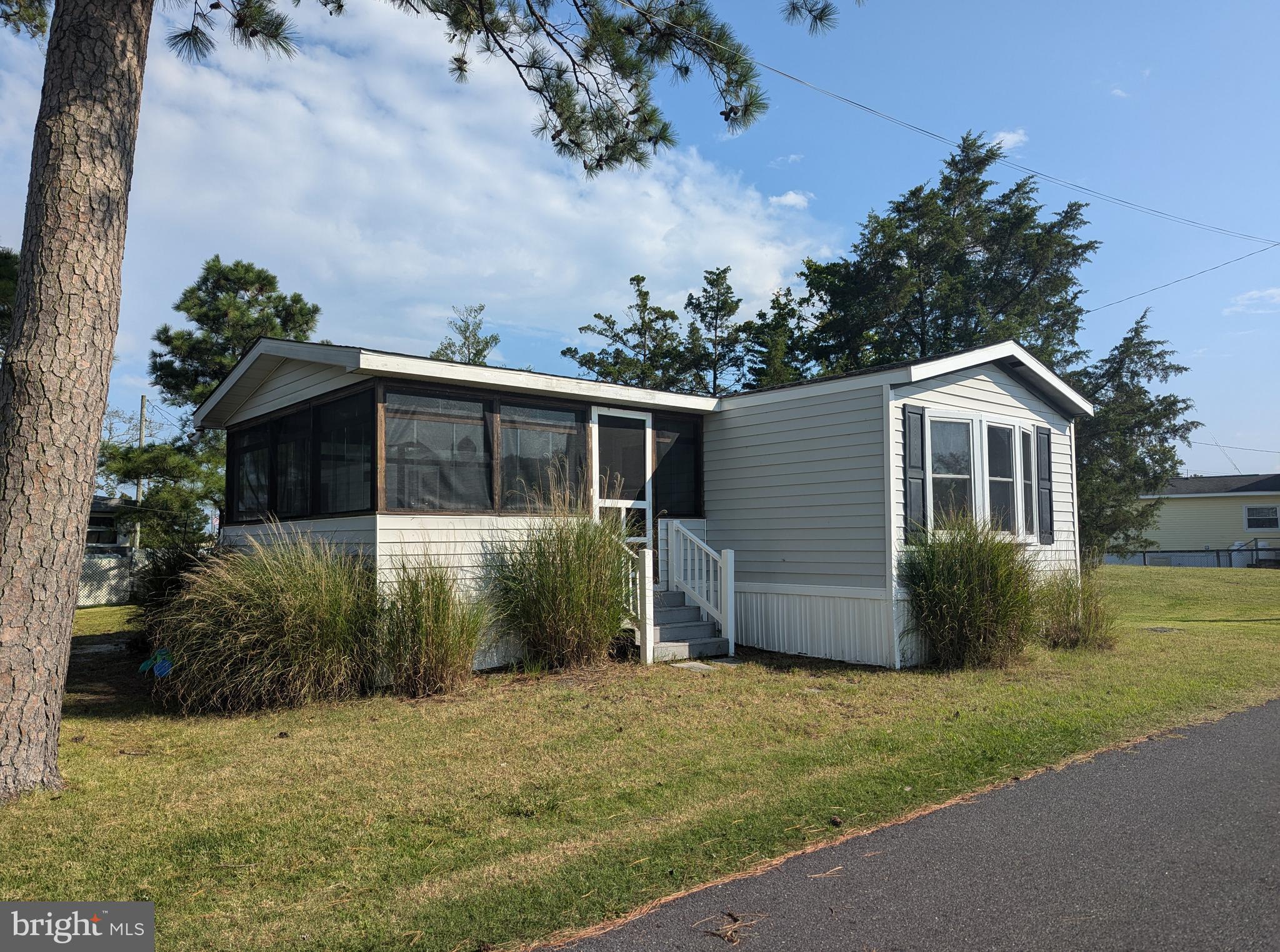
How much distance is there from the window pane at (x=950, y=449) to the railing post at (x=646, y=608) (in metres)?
3.23

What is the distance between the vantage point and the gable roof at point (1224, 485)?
29.7m

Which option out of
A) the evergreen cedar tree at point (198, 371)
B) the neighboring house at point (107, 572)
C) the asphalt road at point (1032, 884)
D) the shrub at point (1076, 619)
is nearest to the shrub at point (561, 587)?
the asphalt road at point (1032, 884)

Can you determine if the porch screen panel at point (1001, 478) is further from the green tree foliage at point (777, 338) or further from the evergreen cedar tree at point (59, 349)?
the green tree foliage at point (777, 338)

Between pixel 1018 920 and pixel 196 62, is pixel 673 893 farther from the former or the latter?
pixel 196 62

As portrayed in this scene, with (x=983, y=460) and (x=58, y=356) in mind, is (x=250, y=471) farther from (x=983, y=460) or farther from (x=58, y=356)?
(x=983, y=460)

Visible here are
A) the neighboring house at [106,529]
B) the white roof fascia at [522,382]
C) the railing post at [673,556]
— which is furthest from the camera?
the neighboring house at [106,529]

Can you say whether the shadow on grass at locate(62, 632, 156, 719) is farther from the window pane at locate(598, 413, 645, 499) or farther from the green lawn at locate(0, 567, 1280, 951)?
the window pane at locate(598, 413, 645, 499)

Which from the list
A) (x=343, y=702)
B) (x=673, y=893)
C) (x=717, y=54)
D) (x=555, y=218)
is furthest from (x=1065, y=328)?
(x=673, y=893)

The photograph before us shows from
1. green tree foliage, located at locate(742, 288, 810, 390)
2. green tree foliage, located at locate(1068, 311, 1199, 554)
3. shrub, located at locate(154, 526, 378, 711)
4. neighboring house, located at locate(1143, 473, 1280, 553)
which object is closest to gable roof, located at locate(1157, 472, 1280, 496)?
neighboring house, located at locate(1143, 473, 1280, 553)

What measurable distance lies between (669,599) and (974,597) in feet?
10.4

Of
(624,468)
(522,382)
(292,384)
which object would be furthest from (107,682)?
(624,468)

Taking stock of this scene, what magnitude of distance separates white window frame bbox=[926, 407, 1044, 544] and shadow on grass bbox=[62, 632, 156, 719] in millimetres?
7333

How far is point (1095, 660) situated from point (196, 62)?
952 centimetres

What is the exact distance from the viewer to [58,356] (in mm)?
4625
